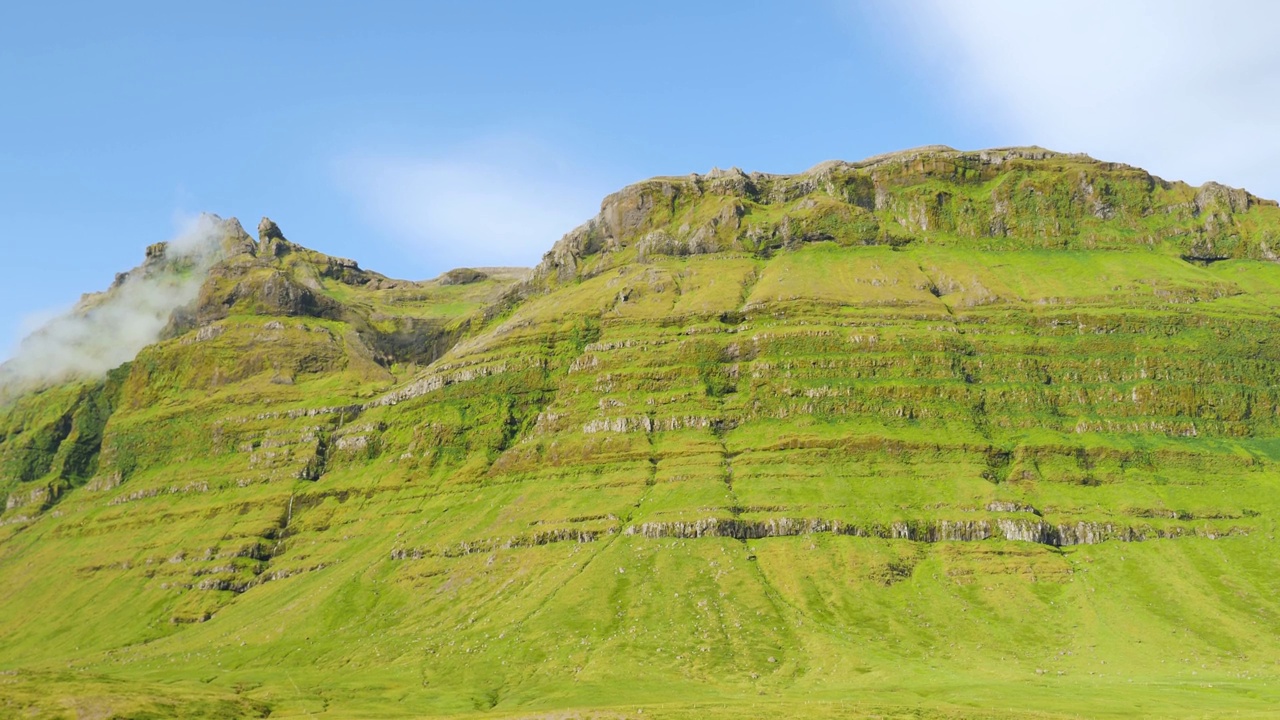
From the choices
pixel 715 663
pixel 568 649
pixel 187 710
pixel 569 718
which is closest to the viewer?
pixel 569 718

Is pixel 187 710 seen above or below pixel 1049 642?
above

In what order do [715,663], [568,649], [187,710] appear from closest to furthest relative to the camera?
[187,710], [715,663], [568,649]

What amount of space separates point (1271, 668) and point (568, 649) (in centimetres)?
12104

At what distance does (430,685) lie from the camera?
177000mm

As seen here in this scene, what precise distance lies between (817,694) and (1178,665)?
219 feet

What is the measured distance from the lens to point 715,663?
567ft

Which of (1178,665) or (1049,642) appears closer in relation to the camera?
(1178,665)

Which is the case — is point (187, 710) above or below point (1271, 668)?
above

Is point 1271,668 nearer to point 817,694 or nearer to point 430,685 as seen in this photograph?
point 817,694

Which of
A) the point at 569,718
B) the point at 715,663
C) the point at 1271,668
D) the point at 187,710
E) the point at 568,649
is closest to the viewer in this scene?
the point at 569,718

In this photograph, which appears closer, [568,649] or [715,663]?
[715,663]

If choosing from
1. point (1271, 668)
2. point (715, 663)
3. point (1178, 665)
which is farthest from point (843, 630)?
point (1271, 668)

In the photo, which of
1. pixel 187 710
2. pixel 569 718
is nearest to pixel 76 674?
pixel 187 710

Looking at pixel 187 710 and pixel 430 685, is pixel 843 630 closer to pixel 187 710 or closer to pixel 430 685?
pixel 430 685
